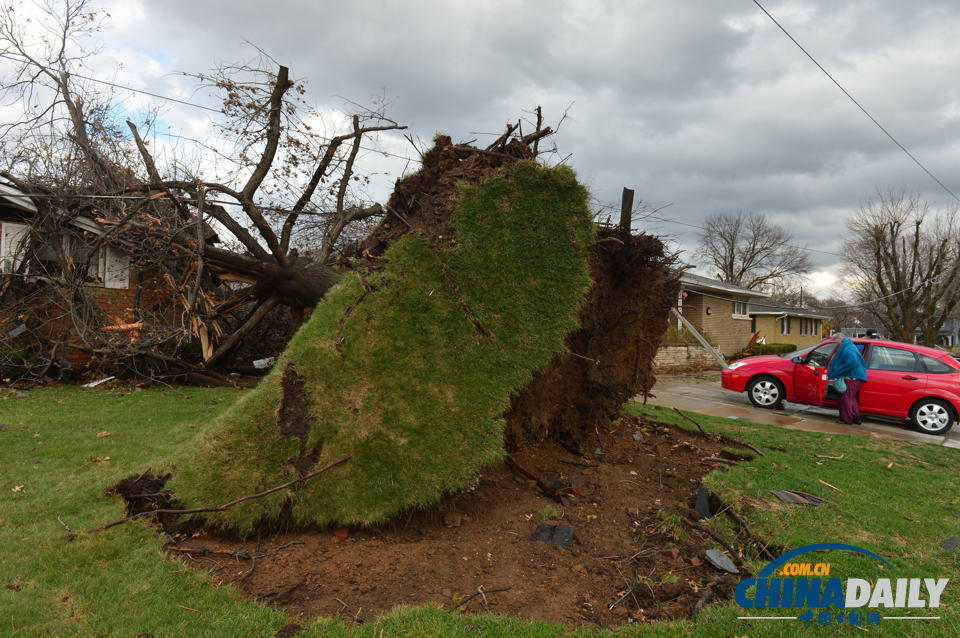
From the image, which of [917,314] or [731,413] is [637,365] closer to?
[731,413]

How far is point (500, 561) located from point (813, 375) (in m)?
9.30

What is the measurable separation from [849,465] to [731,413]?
411cm

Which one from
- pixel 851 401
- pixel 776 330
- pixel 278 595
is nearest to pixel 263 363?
pixel 278 595

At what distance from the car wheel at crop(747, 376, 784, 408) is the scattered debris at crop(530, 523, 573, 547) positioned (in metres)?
8.93

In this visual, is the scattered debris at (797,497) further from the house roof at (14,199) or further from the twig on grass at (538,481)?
the house roof at (14,199)

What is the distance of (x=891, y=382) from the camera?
29.1 feet

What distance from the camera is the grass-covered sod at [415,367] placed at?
349 cm

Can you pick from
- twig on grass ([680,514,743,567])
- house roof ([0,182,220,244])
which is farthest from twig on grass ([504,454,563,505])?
house roof ([0,182,220,244])

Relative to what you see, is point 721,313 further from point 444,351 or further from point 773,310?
point 444,351

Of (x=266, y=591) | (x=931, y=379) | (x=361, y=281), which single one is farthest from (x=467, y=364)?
(x=931, y=379)

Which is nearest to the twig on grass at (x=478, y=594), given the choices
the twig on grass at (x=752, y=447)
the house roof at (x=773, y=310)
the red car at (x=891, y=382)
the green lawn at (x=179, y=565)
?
the green lawn at (x=179, y=565)

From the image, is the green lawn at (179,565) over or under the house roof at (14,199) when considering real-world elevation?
under

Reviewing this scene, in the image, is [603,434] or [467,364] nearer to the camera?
[467,364]

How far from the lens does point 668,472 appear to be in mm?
5094
